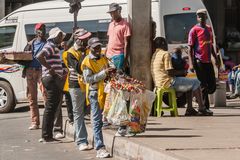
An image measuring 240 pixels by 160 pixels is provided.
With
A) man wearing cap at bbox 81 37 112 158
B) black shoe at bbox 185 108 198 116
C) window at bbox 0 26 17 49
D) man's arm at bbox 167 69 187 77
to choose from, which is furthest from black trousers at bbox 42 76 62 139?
window at bbox 0 26 17 49

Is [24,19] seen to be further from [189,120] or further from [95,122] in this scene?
[95,122]

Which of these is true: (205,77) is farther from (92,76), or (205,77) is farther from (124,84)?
(92,76)

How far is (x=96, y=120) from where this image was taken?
917 cm

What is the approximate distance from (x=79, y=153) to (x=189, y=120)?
2.80 m

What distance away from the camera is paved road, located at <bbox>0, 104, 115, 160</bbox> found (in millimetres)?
9547

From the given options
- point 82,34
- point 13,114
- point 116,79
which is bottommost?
point 13,114

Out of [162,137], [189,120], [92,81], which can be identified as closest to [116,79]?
[92,81]

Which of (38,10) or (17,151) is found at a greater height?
(38,10)

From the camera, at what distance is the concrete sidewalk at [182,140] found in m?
8.14

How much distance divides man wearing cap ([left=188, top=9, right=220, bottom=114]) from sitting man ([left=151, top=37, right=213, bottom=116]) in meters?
0.46

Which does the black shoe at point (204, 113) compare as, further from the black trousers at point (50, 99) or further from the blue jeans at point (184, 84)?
the black trousers at point (50, 99)

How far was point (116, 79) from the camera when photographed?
9266 mm

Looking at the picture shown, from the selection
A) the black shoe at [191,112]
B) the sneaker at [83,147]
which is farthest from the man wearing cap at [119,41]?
the sneaker at [83,147]

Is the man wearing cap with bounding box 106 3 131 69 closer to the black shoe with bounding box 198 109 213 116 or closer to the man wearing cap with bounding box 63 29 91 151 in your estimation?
Result: the black shoe with bounding box 198 109 213 116
